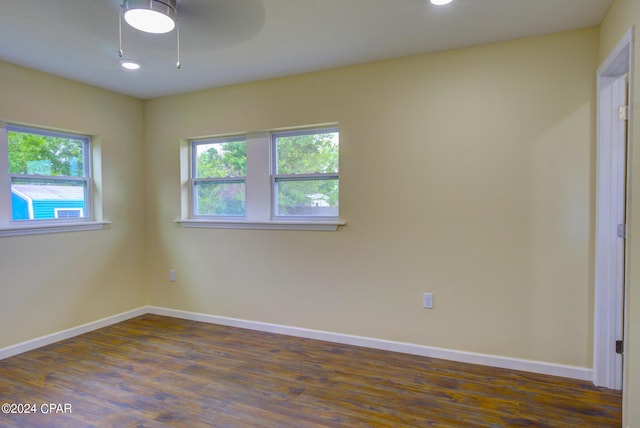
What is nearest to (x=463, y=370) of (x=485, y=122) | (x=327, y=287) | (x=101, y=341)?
(x=327, y=287)

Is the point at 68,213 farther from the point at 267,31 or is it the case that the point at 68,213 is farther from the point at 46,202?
the point at 267,31

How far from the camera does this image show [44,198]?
343cm

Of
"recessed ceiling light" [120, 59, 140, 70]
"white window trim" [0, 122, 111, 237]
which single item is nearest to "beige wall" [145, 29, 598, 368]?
"recessed ceiling light" [120, 59, 140, 70]

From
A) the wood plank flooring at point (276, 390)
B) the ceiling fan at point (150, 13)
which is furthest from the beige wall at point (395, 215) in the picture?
the ceiling fan at point (150, 13)

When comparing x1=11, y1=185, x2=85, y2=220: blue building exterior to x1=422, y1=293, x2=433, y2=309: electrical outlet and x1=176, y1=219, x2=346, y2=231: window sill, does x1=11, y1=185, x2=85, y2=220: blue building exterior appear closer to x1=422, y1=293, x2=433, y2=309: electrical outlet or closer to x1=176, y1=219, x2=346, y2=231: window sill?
x1=176, y1=219, x2=346, y2=231: window sill

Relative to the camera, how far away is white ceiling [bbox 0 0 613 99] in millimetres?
2213

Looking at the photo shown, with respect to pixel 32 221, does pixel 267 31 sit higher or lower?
higher

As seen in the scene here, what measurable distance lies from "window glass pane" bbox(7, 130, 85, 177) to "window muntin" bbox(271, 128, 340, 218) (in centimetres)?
200

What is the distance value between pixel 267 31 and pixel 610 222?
261cm

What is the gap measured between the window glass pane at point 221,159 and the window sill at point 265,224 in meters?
0.52

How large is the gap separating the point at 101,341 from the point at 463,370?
3202mm

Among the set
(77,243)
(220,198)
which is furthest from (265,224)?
(77,243)

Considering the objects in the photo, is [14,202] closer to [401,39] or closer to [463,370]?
[401,39]

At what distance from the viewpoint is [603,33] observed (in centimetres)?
238
